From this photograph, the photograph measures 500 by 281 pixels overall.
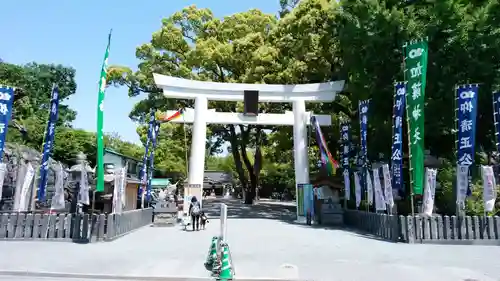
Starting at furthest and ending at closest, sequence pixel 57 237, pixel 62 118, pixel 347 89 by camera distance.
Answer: pixel 62 118
pixel 347 89
pixel 57 237

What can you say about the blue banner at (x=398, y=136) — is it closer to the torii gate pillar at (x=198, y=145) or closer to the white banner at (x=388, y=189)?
the white banner at (x=388, y=189)

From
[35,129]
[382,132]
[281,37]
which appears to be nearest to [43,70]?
[35,129]

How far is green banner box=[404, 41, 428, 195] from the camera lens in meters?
13.1

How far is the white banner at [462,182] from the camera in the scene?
42.7 feet

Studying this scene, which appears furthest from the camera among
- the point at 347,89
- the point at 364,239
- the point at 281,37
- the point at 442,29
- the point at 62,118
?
the point at 62,118

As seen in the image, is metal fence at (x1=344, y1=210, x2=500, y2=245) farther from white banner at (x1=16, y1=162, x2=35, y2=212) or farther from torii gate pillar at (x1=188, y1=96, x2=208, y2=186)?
white banner at (x1=16, y1=162, x2=35, y2=212)

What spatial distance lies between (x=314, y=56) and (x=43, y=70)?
36.4 metres

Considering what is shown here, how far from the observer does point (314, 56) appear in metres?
23.7

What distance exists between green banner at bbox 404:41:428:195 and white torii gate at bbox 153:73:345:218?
8.12 metres

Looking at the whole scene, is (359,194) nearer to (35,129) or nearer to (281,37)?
(281,37)

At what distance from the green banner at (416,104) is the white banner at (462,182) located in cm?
114

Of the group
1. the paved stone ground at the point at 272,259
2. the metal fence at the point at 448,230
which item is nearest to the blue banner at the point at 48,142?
the paved stone ground at the point at 272,259

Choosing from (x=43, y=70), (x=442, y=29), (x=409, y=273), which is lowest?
(x=409, y=273)

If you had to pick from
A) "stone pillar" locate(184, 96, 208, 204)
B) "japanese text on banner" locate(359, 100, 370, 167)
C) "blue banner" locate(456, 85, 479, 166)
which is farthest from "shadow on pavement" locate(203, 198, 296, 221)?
"blue banner" locate(456, 85, 479, 166)
